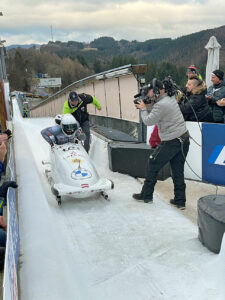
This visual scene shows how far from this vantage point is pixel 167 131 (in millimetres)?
4270

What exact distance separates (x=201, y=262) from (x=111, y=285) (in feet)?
2.81

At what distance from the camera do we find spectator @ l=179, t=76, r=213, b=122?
16.6 feet

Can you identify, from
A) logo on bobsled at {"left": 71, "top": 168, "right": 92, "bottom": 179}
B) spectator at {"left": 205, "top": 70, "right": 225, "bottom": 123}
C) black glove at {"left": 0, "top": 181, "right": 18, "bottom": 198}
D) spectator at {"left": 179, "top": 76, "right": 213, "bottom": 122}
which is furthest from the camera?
spectator at {"left": 205, "top": 70, "right": 225, "bottom": 123}

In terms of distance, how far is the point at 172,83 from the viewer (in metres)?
4.30

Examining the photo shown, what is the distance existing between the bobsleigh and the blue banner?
75.0 inches

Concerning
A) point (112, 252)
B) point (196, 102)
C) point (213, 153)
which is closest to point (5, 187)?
point (112, 252)

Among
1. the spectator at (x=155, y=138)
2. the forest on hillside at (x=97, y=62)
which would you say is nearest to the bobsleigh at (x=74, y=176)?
the spectator at (x=155, y=138)

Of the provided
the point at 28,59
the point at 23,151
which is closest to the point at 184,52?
the point at 28,59

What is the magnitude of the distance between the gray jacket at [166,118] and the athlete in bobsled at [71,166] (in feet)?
3.69

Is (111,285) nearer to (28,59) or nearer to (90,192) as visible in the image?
(90,192)

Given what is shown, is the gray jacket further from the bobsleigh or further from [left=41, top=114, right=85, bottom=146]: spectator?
[left=41, top=114, right=85, bottom=146]: spectator

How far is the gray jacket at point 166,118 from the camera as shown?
4141 mm

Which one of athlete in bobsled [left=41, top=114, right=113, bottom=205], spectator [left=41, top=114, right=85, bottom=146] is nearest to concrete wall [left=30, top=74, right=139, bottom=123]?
spectator [left=41, top=114, right=85, bottom=146]

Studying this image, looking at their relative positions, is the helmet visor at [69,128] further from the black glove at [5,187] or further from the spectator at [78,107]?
the black glove at [5,187]
